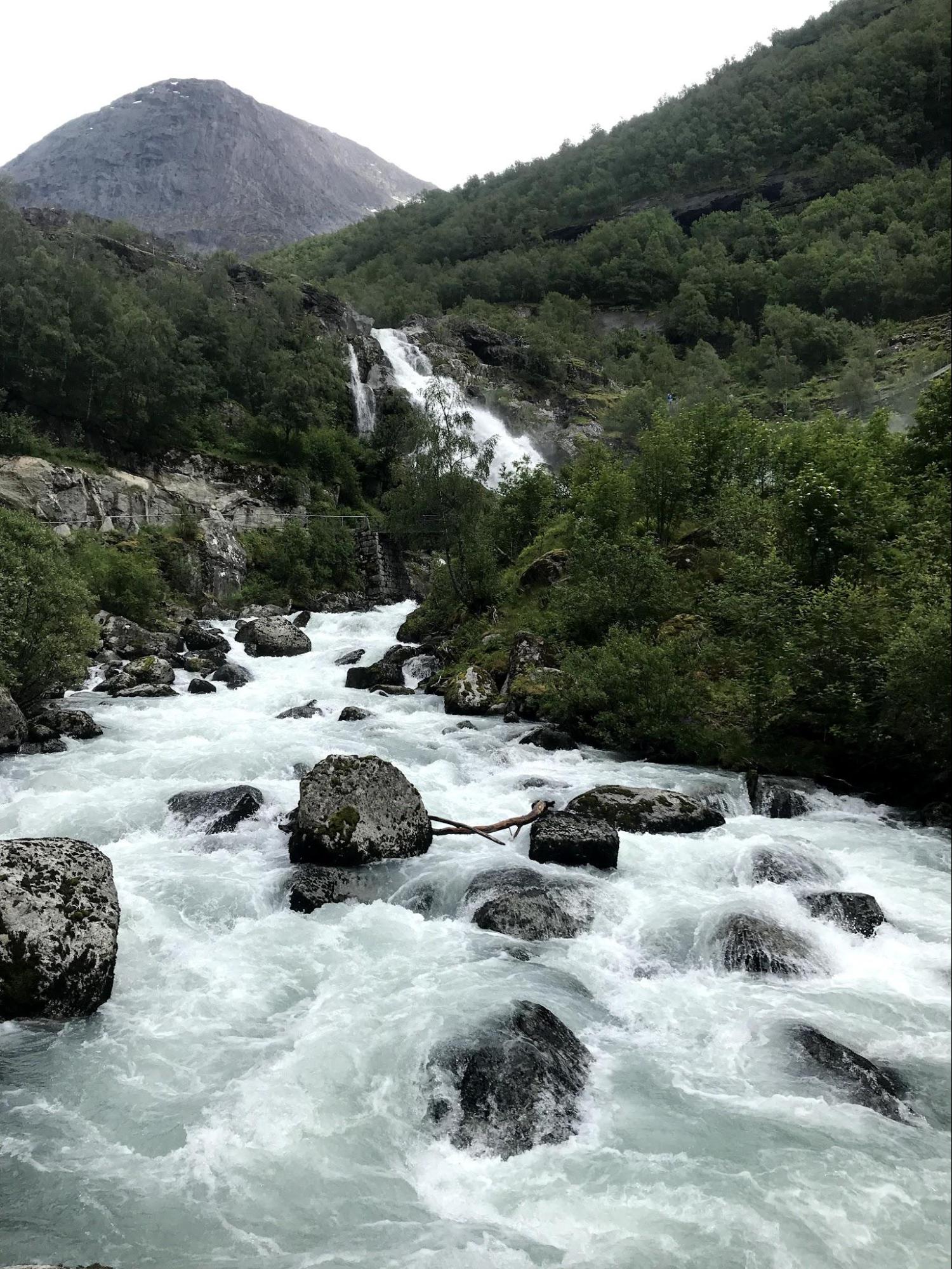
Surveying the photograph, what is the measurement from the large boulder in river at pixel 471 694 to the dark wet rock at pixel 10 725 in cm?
1370

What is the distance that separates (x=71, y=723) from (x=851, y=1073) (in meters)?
22.9

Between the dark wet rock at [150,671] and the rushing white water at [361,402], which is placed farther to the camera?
the rushing white water at [361,402]

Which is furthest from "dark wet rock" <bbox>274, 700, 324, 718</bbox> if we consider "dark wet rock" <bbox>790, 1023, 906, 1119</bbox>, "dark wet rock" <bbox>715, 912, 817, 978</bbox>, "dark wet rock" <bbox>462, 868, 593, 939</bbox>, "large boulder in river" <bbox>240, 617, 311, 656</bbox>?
"dark wet rock" <bbox>790, 1023, 906, 1119</bbox>

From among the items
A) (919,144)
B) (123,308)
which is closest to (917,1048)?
(123,308)

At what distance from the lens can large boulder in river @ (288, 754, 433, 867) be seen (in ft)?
45.1

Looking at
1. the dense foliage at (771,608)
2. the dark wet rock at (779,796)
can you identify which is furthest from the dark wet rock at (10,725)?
the dark wet rock at (779,796)

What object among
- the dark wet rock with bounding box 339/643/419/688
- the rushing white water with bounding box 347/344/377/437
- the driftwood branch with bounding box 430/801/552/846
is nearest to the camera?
the driftwood branch with bounding box 430/801/552/846

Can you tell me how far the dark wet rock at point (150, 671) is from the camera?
101 ft

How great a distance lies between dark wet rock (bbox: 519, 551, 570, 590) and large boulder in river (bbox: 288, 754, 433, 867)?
69.0 feet

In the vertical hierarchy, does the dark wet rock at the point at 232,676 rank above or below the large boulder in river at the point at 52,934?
below

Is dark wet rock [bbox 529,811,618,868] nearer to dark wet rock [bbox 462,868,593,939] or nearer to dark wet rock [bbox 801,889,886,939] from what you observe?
dark wet rock [bbox 462,868,593,939]

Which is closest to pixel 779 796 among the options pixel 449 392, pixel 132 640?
pixel 132 640

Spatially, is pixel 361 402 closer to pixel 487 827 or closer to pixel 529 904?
pixel 487 827

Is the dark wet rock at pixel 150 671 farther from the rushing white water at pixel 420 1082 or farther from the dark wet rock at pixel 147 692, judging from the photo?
the rushing white water at pixel 420 1082
